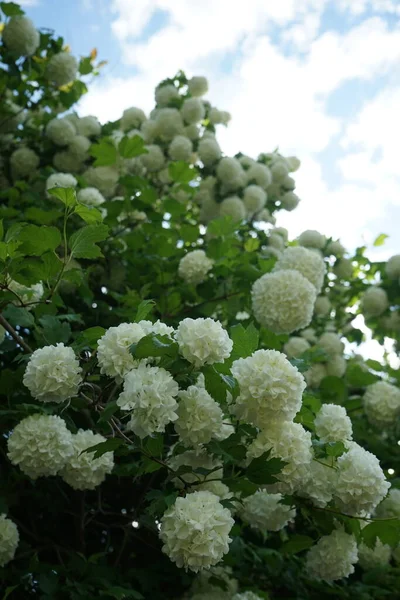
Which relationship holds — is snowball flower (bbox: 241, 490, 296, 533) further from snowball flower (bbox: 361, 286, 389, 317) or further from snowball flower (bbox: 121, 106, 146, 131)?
snowball flower (bbox: 121, 106, 146, 131)

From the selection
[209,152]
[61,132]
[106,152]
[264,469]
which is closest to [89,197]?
[106,152]

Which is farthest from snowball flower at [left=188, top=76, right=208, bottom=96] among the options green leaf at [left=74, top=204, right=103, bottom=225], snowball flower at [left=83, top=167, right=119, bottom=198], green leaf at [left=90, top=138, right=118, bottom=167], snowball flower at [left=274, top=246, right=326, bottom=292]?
green leaf at [left=74, top=204, right=103, bottom=225]

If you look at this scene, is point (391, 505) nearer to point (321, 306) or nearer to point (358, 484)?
point (358, 484)

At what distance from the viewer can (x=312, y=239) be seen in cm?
324

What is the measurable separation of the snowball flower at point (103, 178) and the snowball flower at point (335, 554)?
2.03m

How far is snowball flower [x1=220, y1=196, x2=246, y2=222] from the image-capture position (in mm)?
3215

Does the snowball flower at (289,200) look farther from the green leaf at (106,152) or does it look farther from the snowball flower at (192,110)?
the green leaf at (106,152)

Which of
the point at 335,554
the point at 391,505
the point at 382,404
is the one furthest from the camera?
the point at 382,404

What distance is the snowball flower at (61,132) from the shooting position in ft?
10.5

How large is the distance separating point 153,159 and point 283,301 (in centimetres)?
167

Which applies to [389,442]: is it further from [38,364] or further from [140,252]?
[38,364]

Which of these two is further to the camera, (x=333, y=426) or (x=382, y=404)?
(x=382, y=404)

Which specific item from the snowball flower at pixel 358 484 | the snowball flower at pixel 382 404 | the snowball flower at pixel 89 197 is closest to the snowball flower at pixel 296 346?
the snowball flower at pixel 382 404

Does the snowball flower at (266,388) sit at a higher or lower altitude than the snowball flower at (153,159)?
lower
